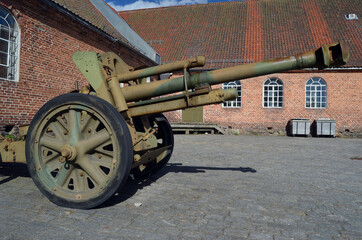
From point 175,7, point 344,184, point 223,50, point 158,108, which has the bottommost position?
point 344,184

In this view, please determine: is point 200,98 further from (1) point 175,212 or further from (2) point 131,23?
(2) point 131,23

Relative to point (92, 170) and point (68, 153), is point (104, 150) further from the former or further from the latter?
point (68, 153)

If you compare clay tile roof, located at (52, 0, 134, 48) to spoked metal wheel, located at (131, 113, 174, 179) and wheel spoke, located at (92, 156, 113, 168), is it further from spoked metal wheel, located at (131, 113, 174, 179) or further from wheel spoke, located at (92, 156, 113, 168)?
wheel spoke, located at (92, 156, 113, 168)

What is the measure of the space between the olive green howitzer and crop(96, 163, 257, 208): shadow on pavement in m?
0.35

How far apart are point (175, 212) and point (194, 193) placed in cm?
77

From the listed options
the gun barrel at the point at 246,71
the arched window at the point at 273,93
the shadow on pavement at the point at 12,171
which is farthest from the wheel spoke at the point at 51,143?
the arched window at the point at 273,93

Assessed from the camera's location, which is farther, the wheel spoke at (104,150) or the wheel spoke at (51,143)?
the wheel spoke at (51,143)

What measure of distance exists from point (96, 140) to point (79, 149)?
224mm

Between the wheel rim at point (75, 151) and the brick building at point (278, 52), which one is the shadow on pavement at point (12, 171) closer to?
the wheel rim at point (75, 151)

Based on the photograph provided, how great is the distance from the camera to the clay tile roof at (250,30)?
17.2 m

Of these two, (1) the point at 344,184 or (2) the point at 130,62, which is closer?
(1) the point at 344,184

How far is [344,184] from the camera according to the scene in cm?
435

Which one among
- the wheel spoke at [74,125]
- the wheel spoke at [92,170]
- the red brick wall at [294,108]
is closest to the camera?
the wheel spoke at [92,170]

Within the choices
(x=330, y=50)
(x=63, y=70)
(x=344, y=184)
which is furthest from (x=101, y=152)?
(x=63, y=70)
